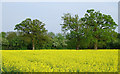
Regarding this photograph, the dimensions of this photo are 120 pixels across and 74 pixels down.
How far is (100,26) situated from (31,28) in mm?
16964

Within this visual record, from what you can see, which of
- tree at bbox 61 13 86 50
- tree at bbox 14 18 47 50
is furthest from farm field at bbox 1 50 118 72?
tree at bbox 14 18 47 50

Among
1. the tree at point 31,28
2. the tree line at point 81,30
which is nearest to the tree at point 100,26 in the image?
the tree line at point 81,30

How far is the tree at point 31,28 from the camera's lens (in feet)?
139

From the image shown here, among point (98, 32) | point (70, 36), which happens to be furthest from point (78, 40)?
point (98, 32)

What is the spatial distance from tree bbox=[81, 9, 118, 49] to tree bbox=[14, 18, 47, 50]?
→ 12265 millimetres

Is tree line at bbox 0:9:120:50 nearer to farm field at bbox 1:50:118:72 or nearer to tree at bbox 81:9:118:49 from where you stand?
tree at bbox 81:9:118:49

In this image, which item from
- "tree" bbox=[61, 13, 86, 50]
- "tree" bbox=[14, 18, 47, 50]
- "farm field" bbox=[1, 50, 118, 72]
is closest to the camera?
"farm field" bbox=[1, 50, 118, 72]

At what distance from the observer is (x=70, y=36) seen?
114ft

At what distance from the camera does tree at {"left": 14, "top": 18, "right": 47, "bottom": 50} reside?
4234 cm

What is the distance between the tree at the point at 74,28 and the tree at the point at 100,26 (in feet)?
4.72

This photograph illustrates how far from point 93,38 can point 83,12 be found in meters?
8.06

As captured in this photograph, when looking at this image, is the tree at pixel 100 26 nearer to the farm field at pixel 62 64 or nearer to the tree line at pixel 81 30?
the tree line at pixel 81 30

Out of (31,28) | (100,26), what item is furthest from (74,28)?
(31,28)

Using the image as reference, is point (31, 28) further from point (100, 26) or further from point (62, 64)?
point (62, 64)
